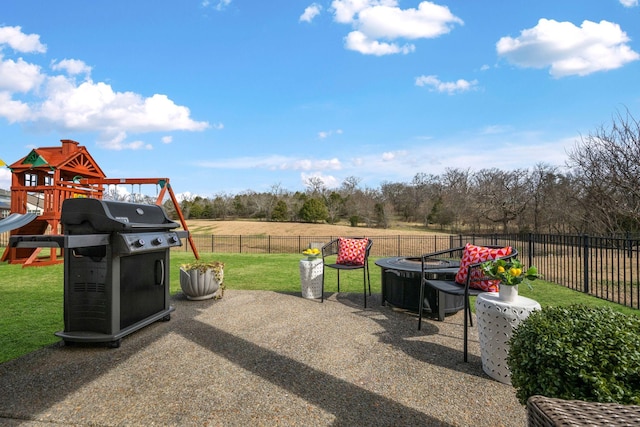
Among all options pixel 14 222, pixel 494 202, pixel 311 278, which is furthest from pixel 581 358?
pixel 494 202

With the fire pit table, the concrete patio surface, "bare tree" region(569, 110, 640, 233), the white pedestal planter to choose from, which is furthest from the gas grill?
"bare tree" region(569, 110, 640, 233)

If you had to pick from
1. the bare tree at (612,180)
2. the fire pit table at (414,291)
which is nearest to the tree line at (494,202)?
the bare tree at (612,180)

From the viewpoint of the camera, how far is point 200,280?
5641mm

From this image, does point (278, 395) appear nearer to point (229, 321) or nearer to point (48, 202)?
point (229, 321)

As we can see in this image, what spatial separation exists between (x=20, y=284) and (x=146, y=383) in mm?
6827

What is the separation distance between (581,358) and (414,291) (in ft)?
9.92

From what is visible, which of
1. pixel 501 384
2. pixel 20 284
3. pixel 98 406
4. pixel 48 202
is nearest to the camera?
pixel 98 406

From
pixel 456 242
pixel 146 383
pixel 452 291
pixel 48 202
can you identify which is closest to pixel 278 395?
pixel 146 383

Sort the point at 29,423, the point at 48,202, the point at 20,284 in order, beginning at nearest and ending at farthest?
the point at 29,423
the point at 20,284
the point at 48,202

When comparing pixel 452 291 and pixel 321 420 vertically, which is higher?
pixel 452 291

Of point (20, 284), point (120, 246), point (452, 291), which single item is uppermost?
point (120, 246)

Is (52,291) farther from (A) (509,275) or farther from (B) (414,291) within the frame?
(A) (509,275)

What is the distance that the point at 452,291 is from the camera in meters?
3.50

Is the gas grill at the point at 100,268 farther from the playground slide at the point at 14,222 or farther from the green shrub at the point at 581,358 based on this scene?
the green shrub at the point at 581,358
